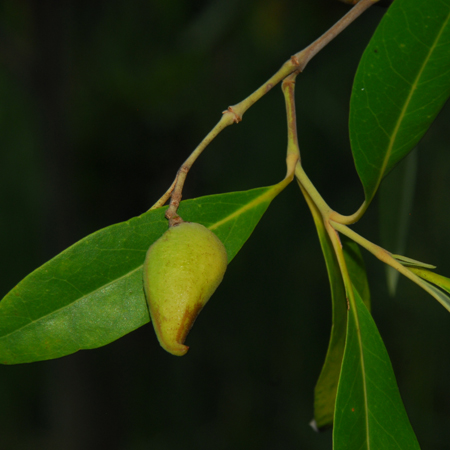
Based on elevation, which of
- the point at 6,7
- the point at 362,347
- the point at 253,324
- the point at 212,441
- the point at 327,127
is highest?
the point at 6,7

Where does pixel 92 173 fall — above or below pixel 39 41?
below

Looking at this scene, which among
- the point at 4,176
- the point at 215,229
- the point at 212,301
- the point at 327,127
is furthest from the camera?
the point at 4,176

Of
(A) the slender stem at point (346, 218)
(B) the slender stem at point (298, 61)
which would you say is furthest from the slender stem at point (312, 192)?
(B) the slender stem at point (298, 61)

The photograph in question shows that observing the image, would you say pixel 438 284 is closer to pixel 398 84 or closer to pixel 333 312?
pixel 333 312

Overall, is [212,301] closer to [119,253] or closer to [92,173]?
[92,173]

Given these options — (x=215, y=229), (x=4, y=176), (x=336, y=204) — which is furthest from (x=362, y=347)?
(x=4, y=176)

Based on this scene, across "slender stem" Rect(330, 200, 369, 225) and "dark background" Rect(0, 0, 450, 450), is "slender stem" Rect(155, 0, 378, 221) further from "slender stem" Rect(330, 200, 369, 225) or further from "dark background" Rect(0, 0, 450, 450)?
"dark background" Rect(0, 0, 450, 450)

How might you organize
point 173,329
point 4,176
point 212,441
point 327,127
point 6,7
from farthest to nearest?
point 4,176 < point 212,441 < point 327,127 < point 6,7 < point 173,329

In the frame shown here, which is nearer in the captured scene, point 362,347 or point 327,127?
point 362,347

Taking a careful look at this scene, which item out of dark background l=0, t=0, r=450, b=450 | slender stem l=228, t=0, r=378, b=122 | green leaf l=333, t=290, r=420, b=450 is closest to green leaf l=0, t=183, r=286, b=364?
slender stem l=228, t=0, r=378, b=122

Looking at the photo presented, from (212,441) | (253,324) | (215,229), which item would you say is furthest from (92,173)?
(215,229)
